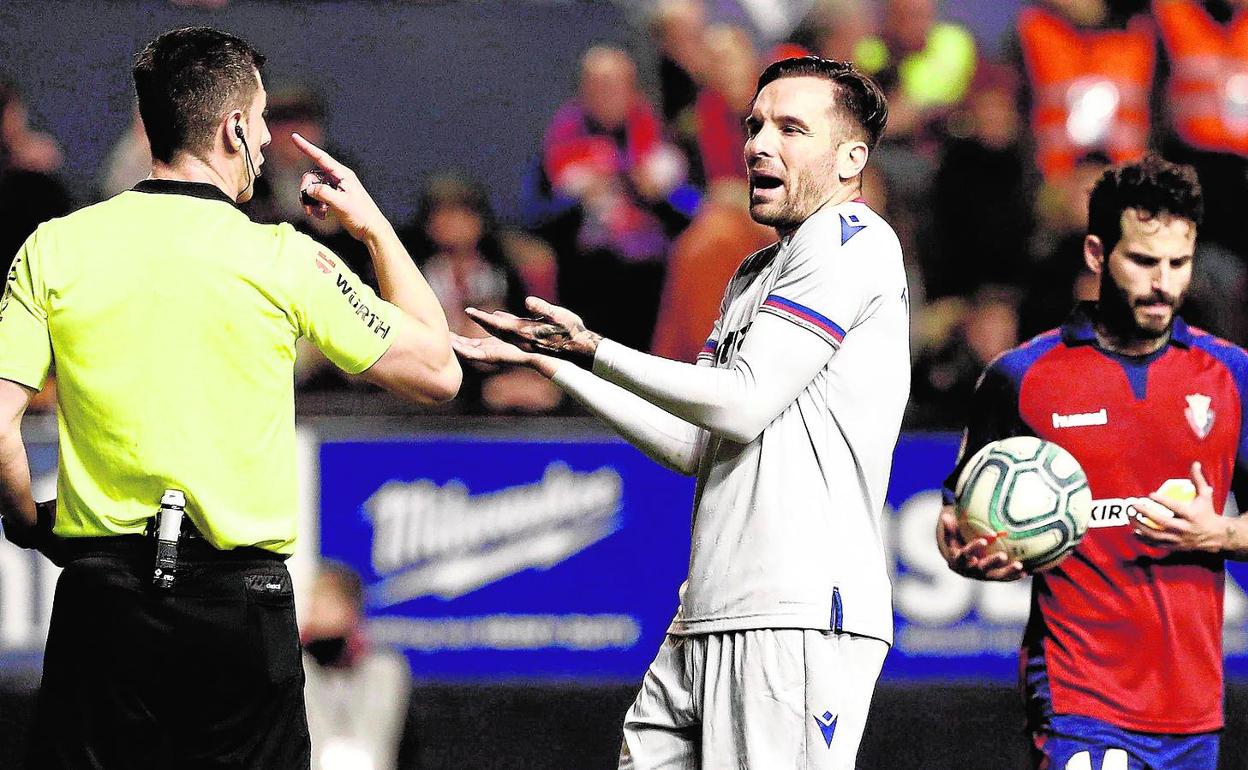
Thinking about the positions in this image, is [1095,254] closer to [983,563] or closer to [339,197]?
[983,563]

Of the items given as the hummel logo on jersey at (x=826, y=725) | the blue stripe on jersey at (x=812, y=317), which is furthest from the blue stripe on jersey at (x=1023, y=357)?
the hummel logo on jersey at (x=826, y=725)

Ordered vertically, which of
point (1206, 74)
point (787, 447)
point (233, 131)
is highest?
point (1206, 74)

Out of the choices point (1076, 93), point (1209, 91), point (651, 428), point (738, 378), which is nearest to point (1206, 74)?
point (1209, 91)

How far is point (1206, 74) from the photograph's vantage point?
7883 millimetres

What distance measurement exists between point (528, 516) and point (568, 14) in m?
2.32

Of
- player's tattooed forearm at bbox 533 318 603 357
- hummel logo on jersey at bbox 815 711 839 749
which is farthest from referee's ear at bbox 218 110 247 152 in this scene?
hummel logo on jersey at bbox 815 711 839 749

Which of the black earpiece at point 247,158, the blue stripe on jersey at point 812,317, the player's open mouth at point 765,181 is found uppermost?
the player's open mouth at point 765,181

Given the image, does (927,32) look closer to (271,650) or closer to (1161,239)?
(1161,239)

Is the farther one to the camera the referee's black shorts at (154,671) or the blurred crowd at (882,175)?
the blurred crowd at (882,175)

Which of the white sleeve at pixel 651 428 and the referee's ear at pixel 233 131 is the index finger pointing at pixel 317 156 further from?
the white sleeve at pixel 651 428

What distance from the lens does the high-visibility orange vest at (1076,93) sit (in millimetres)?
7812

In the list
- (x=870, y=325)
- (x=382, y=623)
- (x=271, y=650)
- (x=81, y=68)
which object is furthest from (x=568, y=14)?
(x=271, y=650)

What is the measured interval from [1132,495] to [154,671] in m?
2.58

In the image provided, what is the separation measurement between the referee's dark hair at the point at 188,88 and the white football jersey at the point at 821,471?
3.72ft
